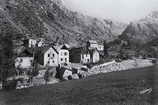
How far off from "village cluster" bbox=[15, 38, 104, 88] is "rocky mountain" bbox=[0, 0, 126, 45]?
138 feet

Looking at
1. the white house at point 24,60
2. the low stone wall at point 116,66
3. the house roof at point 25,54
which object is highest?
the house roof at point 25,54

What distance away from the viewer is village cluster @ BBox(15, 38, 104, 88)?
40.0 metres

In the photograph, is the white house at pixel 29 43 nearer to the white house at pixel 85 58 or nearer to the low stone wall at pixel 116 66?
the white house at pixel 85 58

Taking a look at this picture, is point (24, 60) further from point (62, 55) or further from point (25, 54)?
point (62, 55)

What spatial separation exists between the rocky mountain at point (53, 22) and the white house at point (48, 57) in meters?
48.2

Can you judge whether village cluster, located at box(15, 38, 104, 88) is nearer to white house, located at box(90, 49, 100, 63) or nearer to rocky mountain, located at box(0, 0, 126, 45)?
white house, located at box(90, 49, 100, 63)

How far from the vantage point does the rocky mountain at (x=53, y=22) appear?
363ft

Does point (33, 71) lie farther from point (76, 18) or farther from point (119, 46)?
point (76, 18)

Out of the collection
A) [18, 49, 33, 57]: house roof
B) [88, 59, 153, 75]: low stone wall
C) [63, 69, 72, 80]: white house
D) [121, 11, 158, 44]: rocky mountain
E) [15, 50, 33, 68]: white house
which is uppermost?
[121, 11, 158, 44]: rocky mountain

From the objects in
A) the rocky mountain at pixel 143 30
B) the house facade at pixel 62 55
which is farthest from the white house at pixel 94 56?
the rocky mountain at pixel 143 30

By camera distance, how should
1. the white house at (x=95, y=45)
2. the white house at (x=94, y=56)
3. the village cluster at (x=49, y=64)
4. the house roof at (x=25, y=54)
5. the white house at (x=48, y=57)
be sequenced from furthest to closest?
the white house at (x=95, y=45) → the white house at (x=94, y=56) → the white house at (x=48, y=57) → the house roof at (x=25, y=54) → the village cluster at (x=49, y=64)

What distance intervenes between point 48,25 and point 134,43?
58.5 metres

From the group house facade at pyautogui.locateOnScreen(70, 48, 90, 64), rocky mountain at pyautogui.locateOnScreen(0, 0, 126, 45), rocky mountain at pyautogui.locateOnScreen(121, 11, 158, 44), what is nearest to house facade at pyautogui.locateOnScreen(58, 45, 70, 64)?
house facade at pyautogui.locateOnScreen(70, 48, 90, 64)

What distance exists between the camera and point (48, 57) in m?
52.2
